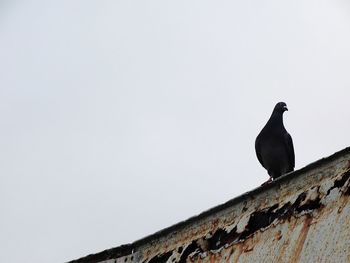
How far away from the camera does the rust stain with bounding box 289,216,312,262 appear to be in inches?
110

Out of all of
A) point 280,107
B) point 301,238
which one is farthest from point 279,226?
point 280,107

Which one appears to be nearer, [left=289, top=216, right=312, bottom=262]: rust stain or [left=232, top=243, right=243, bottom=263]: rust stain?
[left=289, top=216, right=312, bottom=262]: rust stain

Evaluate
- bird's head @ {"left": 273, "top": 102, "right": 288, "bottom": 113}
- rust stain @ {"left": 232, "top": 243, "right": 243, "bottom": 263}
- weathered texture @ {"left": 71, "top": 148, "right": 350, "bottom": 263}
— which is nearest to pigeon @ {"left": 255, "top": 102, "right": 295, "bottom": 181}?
bird's head @ {"left": 273, "top": 102, "right": 288, "bottom": 113}

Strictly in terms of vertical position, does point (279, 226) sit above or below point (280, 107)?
below

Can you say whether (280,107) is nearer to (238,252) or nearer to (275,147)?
(275,147)

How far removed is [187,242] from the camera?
3.63 m

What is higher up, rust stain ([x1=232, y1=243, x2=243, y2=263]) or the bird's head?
the bird's head

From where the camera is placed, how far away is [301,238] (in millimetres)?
2881

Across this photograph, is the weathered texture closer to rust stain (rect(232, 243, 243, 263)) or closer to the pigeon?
rust stain (rect(232, 243, 243, 263))

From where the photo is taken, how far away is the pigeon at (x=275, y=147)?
9750mm

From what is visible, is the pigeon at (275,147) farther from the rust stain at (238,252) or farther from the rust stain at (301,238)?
the rust stain at (301,238)

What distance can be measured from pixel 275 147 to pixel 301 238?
6933mm

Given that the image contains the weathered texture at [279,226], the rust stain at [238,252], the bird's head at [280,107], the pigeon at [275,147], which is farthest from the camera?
the bird's head at [280,107]

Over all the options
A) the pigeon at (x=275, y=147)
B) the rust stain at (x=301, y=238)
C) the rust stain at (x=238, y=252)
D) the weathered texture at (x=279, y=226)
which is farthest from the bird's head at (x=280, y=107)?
the rust stain at (x=301, y=238)
